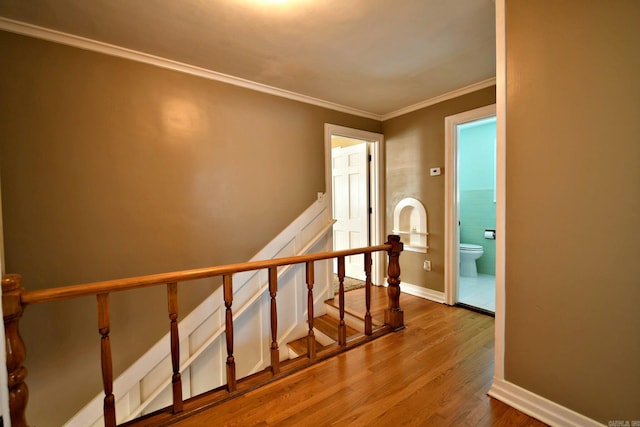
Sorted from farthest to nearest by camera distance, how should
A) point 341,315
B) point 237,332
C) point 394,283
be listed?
point 237,332 < point 394,283 < point 341,315

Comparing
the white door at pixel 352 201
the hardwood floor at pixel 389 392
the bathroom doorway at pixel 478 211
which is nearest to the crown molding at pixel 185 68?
the white door at pixel 352 201

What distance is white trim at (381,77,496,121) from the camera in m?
2.58

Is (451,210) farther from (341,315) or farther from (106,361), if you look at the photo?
(106,361)

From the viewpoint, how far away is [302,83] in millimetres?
2584

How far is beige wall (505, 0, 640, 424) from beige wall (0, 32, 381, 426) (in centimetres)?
208

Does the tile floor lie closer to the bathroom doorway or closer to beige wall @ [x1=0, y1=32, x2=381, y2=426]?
the bathroom doorway

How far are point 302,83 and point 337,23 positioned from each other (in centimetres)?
91

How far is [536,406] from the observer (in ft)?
4.42

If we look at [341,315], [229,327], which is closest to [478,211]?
[341,315]

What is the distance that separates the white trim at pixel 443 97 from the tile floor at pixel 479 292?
89.2 inches

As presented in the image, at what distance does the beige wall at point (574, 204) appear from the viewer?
1104mm

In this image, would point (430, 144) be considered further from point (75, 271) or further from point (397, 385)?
point (75, 271)

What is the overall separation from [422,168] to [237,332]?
2.70 metres

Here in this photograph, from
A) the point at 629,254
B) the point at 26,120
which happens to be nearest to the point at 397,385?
the point at 629,254
